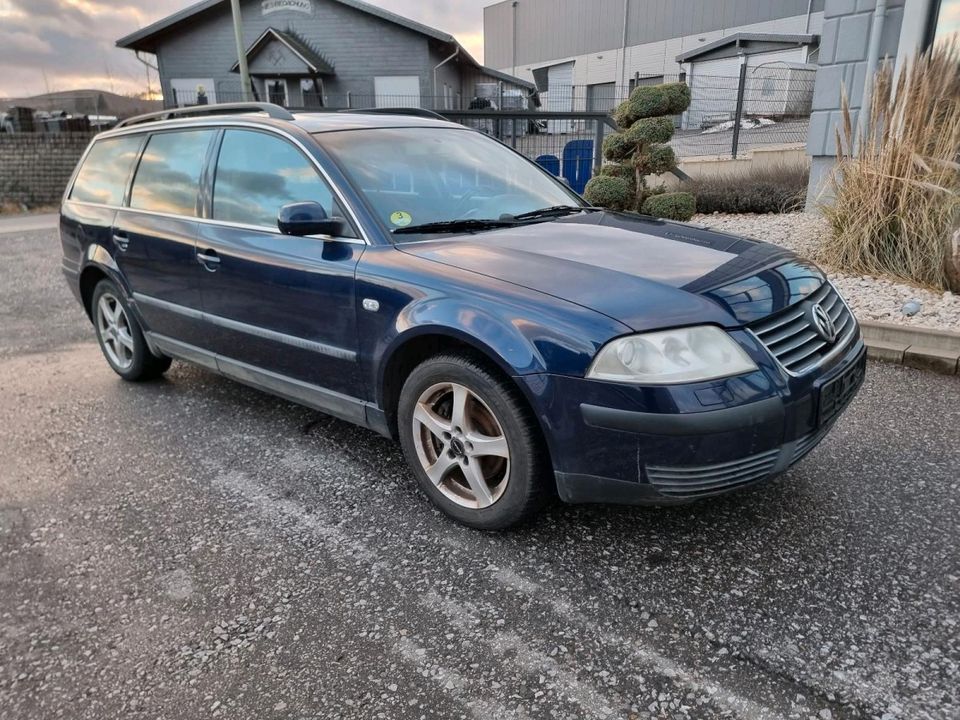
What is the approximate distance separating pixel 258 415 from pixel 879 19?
7705 mm

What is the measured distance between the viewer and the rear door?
12.2ft

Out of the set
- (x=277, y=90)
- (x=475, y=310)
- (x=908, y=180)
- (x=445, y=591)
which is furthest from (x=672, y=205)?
(x=277, y=90)

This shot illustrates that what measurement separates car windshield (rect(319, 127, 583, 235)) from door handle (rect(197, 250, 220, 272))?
0.86 metres

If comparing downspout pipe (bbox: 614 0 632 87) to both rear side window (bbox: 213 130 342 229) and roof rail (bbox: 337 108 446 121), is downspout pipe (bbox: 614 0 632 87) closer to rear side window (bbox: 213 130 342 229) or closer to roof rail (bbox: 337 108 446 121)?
roof rail (bbox: 337 108 446 121)

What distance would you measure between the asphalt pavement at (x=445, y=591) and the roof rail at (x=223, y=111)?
1.72 meters

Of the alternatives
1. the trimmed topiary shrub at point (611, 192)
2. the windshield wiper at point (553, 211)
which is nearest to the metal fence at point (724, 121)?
the trimmed topiary shrub at point (611, 192)

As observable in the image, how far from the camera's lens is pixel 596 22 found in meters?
43.7

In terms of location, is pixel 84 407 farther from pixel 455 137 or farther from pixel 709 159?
pixel 709 159

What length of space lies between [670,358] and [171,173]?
313 cm

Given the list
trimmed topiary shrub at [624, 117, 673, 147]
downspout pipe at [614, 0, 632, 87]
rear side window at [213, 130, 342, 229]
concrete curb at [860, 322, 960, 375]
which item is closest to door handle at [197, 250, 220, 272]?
rear side window at [213, 130, 342, 229]

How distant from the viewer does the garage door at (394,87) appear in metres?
25.3

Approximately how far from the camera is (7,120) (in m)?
19.8

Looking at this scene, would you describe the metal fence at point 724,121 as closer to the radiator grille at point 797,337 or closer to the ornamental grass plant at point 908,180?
the ornamental grass plant at point 908,180

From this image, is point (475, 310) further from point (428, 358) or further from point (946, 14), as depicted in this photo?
point (946, 14)
